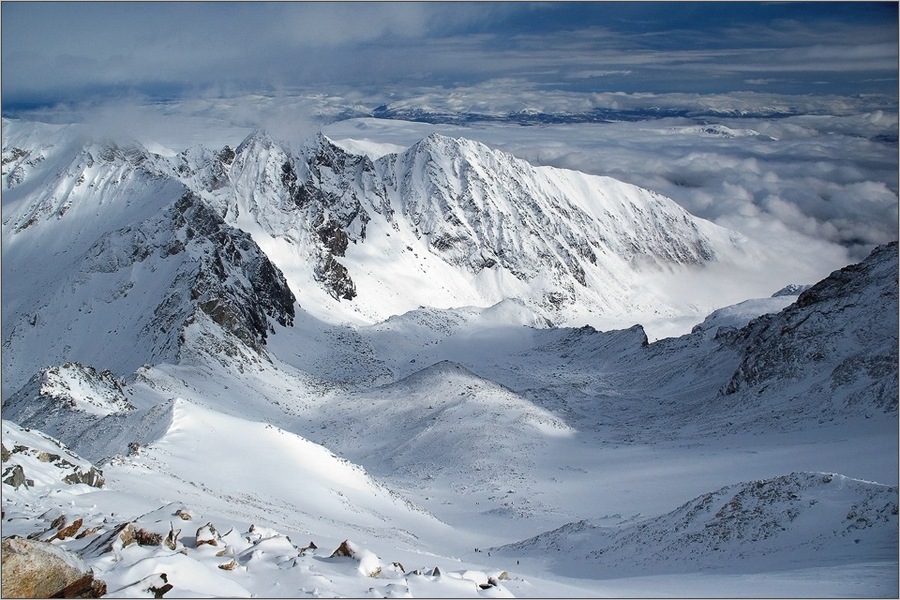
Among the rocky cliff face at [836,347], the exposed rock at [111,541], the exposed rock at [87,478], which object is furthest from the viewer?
the rocky cliff face at [836,347]

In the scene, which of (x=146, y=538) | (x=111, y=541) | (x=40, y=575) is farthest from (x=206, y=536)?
(x=40, y=575)

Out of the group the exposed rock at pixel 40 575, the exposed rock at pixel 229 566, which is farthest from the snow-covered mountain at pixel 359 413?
the exposed rock at pixel 40 575

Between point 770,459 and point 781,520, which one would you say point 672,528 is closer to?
point 781,520

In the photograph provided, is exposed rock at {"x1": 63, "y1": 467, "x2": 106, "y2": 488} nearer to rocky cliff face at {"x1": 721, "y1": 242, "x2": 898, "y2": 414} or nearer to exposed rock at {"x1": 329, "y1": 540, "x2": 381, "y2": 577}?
exposed rock at {"x1": 329, "y1": 540, "x2": 381, "y2": 577}

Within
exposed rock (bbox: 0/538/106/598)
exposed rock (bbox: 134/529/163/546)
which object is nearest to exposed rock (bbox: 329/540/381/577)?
exposed rock (bbox: 134/529/163/546)

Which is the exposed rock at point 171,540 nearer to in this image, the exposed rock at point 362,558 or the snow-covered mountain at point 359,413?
the snow-covered mountain at point 359,413

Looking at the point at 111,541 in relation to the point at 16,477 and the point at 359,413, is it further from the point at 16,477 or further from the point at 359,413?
the point at 359,413

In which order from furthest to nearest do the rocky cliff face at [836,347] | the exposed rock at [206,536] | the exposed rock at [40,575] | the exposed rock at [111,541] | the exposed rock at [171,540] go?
the rocky cliff face at [836,347], the exposed rock at [206,536], the exposed rock at [171,540], the exposed rock at [111,541], the exposed rock at [40,575]
